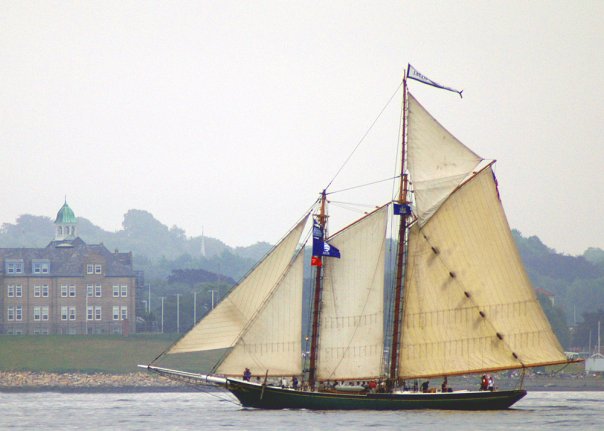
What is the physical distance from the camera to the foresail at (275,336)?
89.4 m

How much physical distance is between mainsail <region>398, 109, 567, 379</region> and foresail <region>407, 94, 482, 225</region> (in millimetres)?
78

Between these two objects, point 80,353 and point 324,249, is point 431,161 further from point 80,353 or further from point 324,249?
point 80,353

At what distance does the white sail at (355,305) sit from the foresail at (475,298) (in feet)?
8.09

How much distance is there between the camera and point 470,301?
8862 cm

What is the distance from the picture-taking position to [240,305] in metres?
88.2

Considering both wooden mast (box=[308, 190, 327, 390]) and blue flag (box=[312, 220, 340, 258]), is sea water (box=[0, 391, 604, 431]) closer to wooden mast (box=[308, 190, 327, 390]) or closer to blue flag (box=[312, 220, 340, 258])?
wooden mast (box=[308, 190, 327, 390])

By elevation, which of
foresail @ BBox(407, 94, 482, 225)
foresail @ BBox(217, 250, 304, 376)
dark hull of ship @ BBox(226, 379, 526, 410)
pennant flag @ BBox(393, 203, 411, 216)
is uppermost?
foresail @ BBox(407, 94, 482, 225)

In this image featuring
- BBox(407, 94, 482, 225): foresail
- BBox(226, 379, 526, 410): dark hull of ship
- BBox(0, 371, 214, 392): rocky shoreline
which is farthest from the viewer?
BBox(0, 371, 214, 392): rocky shoreline

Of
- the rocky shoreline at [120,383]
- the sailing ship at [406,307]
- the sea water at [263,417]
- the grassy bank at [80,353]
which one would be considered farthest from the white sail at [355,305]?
the grassy bank at [80,353]

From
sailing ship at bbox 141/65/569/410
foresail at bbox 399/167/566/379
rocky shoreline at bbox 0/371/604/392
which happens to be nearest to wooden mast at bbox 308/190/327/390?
sailing ship at bbox 141/65/569/410

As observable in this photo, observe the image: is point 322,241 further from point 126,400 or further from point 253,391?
point 126,400

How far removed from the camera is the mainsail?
3474 inches

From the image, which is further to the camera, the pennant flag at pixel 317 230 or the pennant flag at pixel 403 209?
the pennant flag at pixel 403 209

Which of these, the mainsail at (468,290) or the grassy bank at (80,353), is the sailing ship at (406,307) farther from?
the grassy bank at (80,353)
